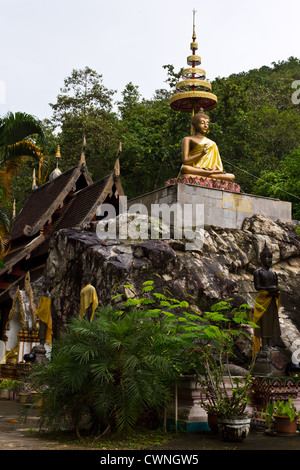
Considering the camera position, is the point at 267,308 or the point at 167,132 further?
the point at 167,132

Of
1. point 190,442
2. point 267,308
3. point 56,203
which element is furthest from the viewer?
point 56,203

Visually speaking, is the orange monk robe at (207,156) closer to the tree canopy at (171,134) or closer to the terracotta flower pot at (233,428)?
the tree canopy at (171,134)

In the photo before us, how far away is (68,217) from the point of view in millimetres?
21172

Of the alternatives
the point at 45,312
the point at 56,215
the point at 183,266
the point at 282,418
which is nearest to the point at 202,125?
the point at 183,266

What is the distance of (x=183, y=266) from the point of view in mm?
13344

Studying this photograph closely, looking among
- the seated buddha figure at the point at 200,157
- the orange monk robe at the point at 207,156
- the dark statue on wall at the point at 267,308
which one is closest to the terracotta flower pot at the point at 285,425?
the dark statue on wall at the point at 267,308

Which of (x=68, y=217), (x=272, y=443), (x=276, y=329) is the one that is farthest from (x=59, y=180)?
(x=272, y=443)

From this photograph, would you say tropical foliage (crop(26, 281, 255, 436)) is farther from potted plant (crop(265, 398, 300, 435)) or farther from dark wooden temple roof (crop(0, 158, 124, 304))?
dark wooden temple roof (crop(0, 158, 124, 304))

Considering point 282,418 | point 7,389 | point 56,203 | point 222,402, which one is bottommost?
point 7,389

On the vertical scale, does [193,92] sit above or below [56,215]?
above

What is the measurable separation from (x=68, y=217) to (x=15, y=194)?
13.7 m

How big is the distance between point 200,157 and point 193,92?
3319mm

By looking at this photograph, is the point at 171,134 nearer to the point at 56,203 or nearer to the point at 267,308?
the point at 56,203
